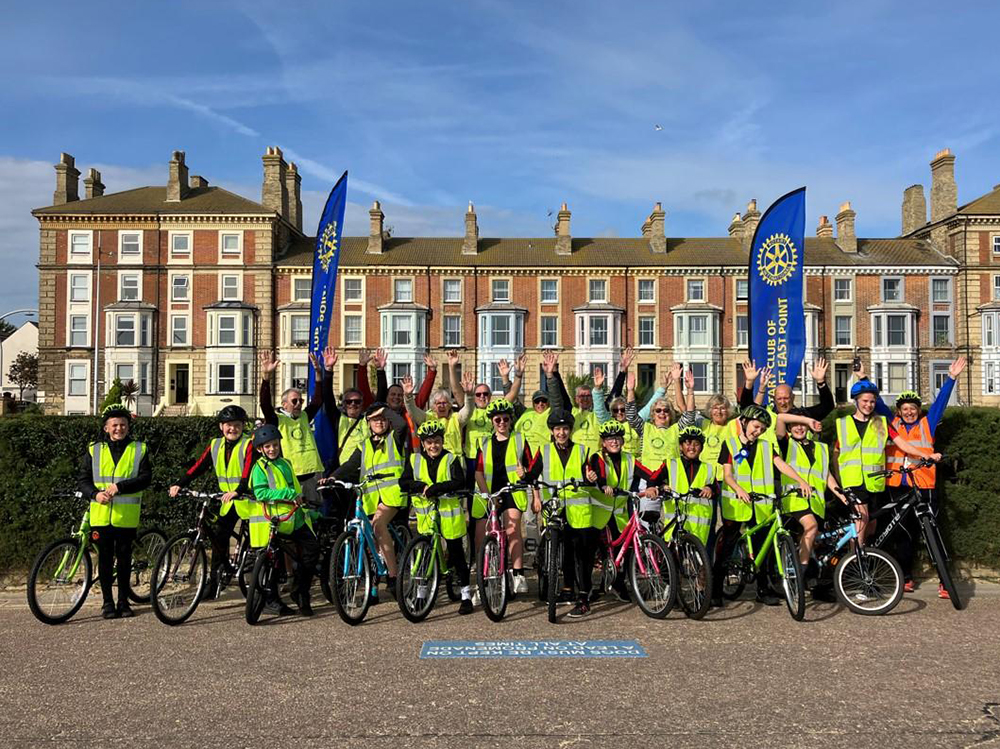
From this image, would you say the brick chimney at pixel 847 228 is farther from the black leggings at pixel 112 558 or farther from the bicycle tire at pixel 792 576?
the black leggings at pixel 112 558

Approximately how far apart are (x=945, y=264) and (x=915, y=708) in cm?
5432

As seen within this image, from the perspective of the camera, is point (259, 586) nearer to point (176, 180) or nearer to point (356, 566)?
point (356, 566)

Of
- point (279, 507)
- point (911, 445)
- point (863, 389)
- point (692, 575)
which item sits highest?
point (863, 389)

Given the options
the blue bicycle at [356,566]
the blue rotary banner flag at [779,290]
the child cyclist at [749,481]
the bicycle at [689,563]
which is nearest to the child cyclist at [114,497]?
the blue bicycle at [356,566]

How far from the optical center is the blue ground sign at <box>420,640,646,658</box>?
6223 millimetres

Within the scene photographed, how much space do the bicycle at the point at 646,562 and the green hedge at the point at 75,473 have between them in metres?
3.52

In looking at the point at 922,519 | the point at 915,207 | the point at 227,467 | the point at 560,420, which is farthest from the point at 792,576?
the point at 915,207

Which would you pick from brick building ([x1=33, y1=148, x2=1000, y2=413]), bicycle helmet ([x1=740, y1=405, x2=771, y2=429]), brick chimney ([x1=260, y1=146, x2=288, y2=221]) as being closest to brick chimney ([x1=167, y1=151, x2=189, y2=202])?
brick building ([x1=33, y1=148, x2=1000, y2=413])

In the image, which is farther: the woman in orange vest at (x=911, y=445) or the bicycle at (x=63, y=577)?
the woman in orange vest at (x=911, y=445)

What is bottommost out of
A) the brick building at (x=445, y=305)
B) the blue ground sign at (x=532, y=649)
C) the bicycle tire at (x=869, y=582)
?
the blue ground sign at (x=532, y=649)

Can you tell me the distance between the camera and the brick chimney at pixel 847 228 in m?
52.8

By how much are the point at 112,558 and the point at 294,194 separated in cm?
5154

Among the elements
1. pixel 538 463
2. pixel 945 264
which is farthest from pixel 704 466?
pixel 945 264

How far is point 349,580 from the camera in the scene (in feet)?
24.2
